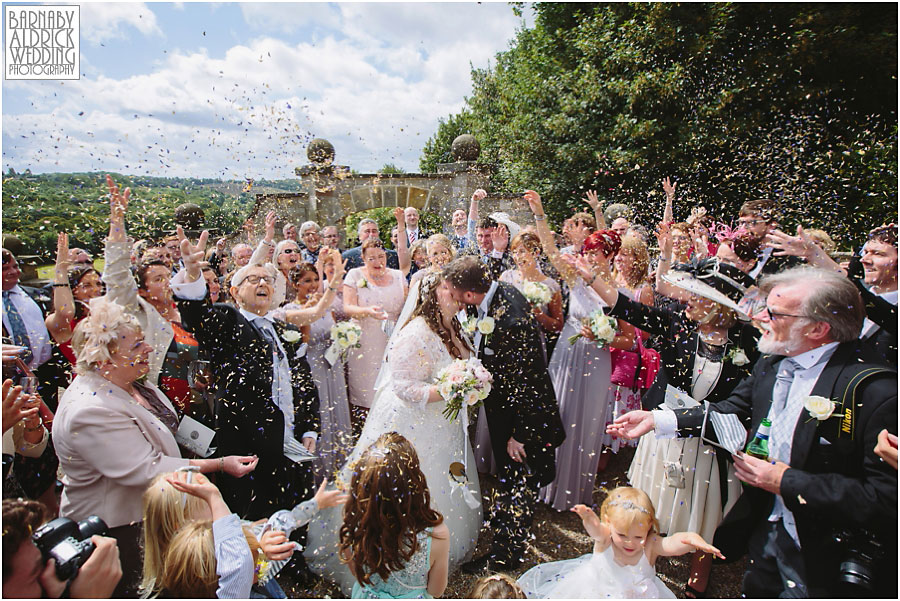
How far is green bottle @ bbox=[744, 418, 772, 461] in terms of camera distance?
232 cm

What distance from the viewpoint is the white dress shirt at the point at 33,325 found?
3.64m

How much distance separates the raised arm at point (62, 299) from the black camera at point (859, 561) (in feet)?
17.6

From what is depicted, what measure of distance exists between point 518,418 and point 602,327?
1027mm

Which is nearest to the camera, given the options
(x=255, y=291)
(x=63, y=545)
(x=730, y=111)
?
(x=63, y=545)

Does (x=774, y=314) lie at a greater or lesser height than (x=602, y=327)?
greater

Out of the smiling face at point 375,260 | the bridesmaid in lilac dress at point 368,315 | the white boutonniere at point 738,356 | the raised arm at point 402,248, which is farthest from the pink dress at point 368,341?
the white boutonniere at point 738,356

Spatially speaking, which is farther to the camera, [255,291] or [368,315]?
[368,315]

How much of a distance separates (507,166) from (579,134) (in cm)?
267

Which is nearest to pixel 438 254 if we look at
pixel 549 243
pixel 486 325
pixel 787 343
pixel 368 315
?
pixel 368 315

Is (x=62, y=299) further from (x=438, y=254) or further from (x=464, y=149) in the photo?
(x=464, y=149)

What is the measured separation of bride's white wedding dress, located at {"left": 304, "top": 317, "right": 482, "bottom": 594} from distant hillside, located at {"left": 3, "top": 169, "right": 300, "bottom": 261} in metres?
2.06

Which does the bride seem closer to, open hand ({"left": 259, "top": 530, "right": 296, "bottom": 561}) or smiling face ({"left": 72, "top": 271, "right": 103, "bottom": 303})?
open hand ({"left": 259, "top": 530, "right": 296, "bottom": 561})

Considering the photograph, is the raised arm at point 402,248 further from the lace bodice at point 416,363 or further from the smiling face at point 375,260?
the lace bodice at point 416,363

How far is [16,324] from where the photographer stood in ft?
11.9
